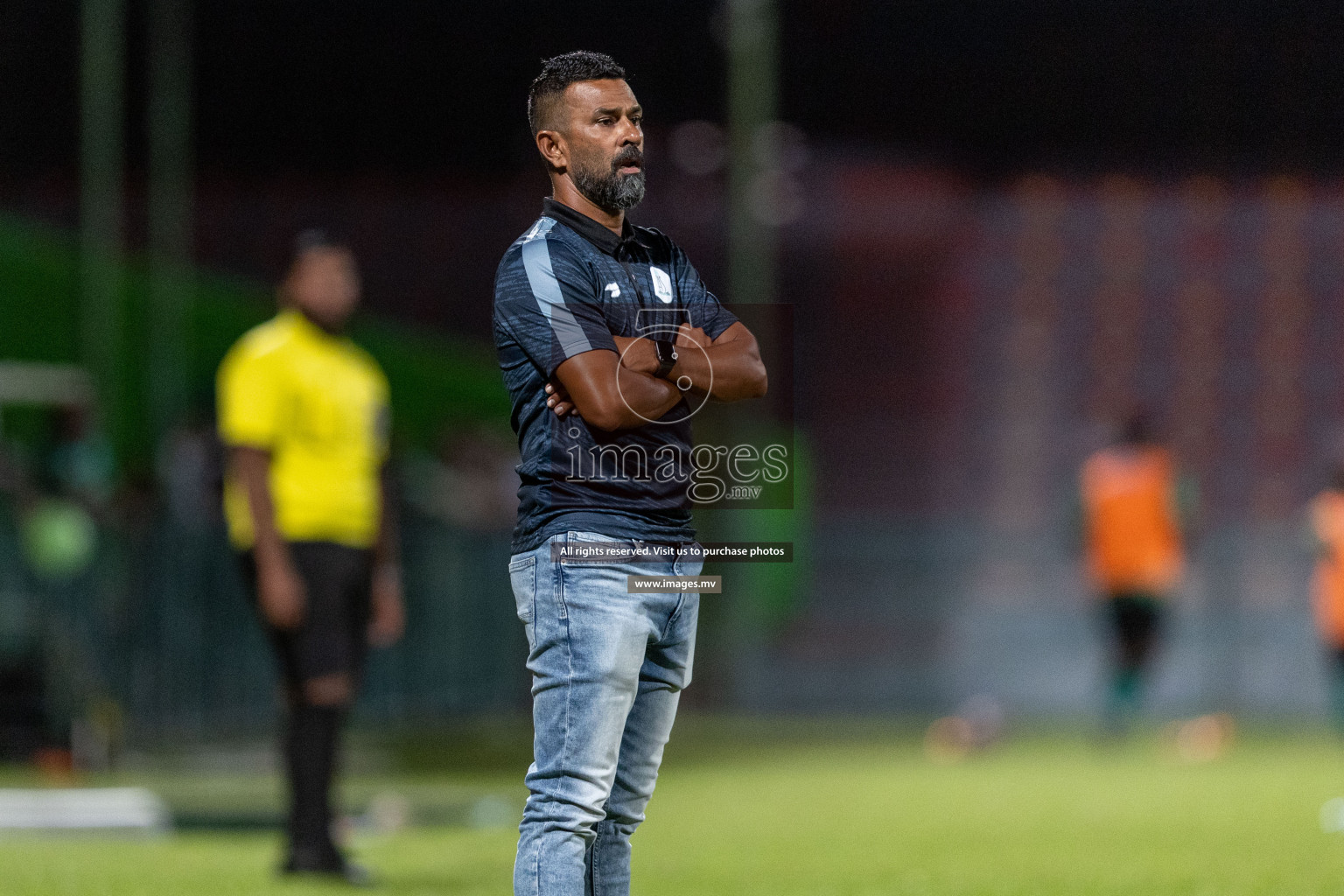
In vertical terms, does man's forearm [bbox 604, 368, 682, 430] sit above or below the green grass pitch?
above

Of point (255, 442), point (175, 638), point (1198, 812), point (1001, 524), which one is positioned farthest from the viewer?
point (1001, 524)

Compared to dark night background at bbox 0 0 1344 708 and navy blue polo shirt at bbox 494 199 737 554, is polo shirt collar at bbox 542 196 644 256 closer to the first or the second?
navy blue polo shirt at bbox 494 199 737 554

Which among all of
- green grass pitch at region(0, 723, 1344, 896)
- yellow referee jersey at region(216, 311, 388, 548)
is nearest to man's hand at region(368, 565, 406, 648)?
yellow referee jersey at region(216, 311, 388, 548)

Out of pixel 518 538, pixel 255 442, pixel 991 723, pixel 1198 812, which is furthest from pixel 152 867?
pixel 991 723

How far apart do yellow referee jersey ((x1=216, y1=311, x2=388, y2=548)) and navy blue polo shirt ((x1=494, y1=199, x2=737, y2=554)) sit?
3060 millimetres

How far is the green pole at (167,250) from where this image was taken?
16.8 meters

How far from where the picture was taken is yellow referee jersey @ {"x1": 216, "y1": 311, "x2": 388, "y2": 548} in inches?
287

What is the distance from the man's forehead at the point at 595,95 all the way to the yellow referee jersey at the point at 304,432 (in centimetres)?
328

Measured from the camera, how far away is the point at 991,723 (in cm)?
1437

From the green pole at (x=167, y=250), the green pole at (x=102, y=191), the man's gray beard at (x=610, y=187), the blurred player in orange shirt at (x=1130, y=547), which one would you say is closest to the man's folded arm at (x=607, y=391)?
the man's gray beard at (x=610, y=187)

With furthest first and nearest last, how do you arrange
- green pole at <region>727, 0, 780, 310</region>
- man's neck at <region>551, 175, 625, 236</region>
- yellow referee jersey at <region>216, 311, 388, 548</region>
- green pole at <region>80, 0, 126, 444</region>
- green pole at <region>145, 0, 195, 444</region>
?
1. green pole at <region>727, 0, 780, 310</region>
2. green pole at <region>145, 0, 195, 444</region>
3. green pole at <region>80, 0, 126, 444</region>
4. yellow referee jersey at <region>216, 311, 388, 548</region>
5. man's neck at <region>551, 175, 625, 236</region>

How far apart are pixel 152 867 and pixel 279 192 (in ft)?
55.9

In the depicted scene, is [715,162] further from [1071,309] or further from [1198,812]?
[1198,812]

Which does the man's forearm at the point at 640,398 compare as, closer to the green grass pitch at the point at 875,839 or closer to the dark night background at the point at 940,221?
the green grass pitch at the point at 875,839
